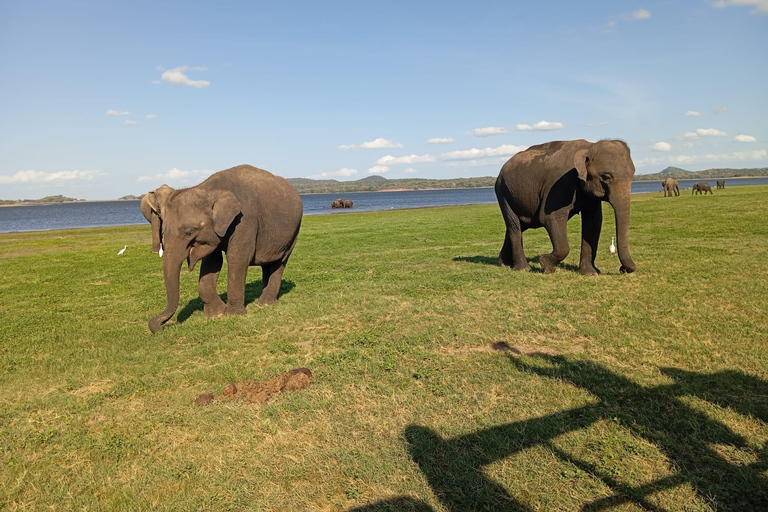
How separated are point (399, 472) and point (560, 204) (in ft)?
31.6

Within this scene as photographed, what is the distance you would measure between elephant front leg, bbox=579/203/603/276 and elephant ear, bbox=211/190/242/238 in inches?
334

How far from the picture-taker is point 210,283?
10359 millimetres

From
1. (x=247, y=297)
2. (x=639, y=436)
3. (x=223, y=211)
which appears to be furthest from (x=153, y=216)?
(x=639, y=436)

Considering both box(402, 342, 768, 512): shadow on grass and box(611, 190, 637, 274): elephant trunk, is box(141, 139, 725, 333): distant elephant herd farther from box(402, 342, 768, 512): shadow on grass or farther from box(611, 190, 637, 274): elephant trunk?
box(402, 342, 768, 512): shadow on grass

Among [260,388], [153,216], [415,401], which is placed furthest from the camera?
[153,216]

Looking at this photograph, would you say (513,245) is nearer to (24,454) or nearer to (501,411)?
(501,411)

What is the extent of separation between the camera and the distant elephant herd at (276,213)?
9383mm

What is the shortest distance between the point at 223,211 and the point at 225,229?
1.17 feet

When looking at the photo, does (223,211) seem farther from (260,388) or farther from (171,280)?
(260,388)

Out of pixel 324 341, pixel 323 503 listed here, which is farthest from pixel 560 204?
pixel 323 503

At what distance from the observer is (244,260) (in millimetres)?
10180

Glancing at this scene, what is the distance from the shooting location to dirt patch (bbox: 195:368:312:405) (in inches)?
247

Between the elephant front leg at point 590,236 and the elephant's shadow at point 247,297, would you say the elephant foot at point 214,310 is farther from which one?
the elephant front leg at point 590,236

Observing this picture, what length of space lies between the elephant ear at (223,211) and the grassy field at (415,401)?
76.3 inches
